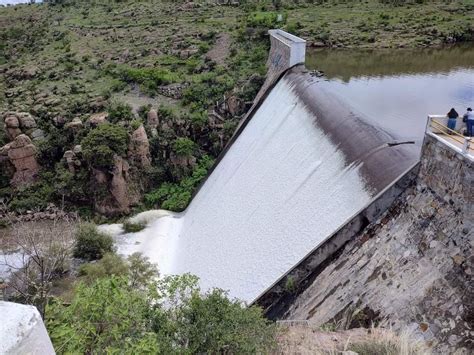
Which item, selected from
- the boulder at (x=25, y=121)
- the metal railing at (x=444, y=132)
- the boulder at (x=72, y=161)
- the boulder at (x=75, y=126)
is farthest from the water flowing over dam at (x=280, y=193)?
the boulder at (x=25, y=121)

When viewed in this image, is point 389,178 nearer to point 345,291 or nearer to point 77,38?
point 345,291

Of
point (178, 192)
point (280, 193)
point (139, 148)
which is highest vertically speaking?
point (280, 193)

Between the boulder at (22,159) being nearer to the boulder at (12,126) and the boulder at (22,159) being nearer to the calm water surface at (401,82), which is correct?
the boulder at (12,126)

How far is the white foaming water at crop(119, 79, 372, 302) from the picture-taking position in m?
11.7

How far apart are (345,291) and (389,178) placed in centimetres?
293

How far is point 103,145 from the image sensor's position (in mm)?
22391

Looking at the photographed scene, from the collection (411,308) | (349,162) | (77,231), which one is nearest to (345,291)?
(411,308)

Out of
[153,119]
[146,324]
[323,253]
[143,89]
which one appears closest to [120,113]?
[153,119]

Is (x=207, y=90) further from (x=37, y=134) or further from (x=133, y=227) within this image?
(x=133, y=227)

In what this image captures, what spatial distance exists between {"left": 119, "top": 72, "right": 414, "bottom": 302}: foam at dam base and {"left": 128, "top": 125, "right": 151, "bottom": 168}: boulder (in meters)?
3.91

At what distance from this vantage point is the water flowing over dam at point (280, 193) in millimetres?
11273

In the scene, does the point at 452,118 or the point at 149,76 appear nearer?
the point at 452,118

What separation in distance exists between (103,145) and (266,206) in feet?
38.0

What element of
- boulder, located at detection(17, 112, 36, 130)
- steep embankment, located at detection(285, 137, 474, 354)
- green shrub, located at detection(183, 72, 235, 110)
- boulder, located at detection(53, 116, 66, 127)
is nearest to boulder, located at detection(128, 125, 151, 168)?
green shrub, located at detection(183, 72, 235, 110)
